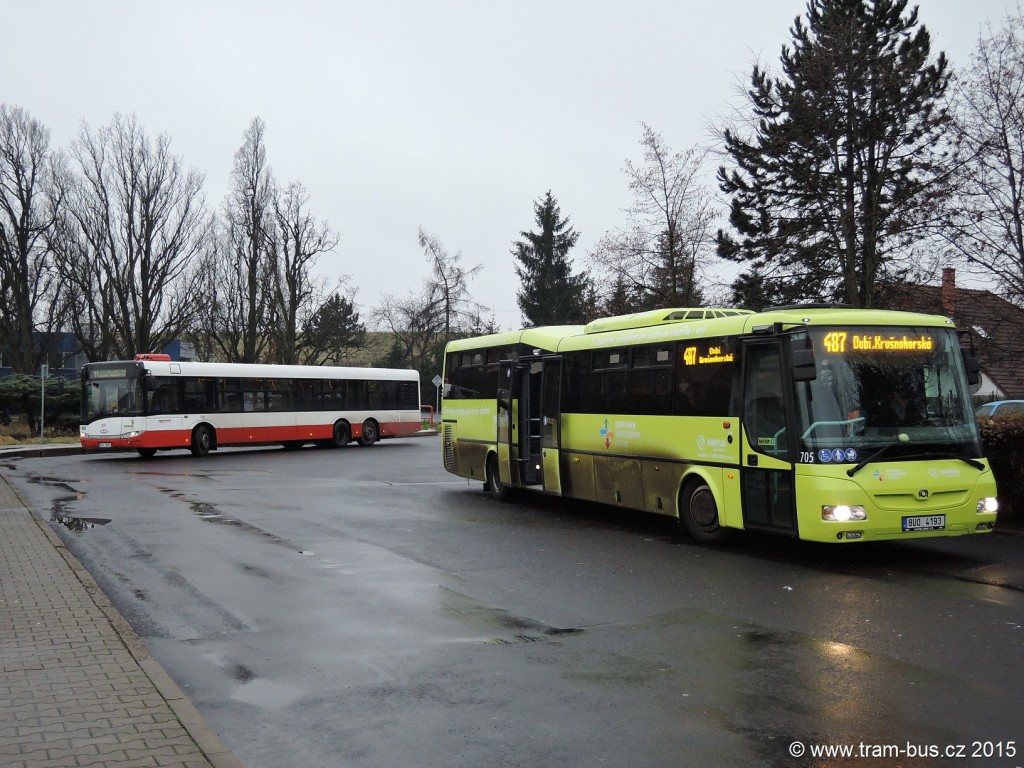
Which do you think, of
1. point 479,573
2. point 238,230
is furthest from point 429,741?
point 238,230

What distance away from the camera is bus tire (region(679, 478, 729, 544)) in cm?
1202

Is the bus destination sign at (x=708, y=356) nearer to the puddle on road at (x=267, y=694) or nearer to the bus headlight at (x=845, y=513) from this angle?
the bus headlight at (x=845, y=513)

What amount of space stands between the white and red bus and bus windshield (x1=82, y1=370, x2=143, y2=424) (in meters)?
0.03

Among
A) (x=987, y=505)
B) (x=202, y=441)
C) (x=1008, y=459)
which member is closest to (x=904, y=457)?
(x=987, y=505)

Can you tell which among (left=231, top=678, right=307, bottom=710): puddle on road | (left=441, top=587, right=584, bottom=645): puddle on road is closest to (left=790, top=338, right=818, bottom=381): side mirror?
(left=441, top=587, right=584, bottom=645): puddle on road

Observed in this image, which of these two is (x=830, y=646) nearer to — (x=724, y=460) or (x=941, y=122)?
(x=724, y=460)

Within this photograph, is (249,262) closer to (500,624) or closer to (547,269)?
(547,269)

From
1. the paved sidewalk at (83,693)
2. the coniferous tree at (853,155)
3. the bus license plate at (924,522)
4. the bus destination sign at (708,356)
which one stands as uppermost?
the coniferous tree at (853,155)

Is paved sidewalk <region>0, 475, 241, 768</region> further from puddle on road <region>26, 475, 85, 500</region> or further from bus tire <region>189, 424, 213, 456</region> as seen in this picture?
bus tire <region>189, 424, 213, 456</region>

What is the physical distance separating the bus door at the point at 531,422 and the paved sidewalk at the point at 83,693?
826 cm

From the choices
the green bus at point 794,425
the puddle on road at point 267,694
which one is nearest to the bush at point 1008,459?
the green bus at point 794,425

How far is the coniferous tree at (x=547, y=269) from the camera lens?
235 ft

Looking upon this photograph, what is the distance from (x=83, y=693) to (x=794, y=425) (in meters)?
7.59

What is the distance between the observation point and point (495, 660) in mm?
6863
